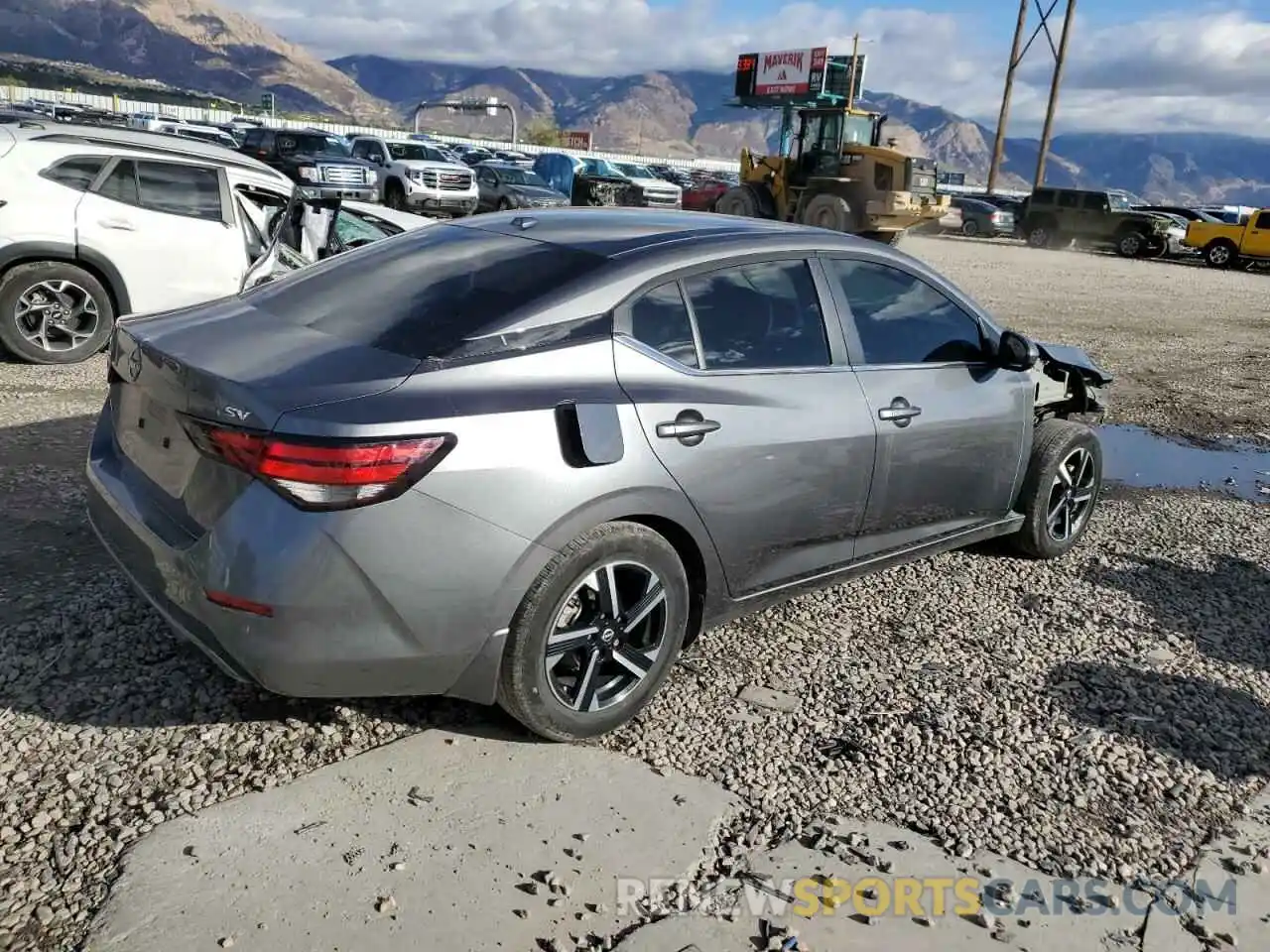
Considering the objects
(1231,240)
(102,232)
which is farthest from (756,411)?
(1231,240)

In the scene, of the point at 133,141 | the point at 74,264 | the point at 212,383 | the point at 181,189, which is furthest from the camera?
the point at 181,189

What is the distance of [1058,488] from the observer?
5.04 meters

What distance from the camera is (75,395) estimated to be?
676 centimetres

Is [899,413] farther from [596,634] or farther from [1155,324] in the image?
[1155,324]

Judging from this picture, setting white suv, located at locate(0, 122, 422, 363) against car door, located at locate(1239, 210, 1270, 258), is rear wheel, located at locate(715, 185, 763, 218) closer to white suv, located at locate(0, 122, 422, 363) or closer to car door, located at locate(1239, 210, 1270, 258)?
car door, located at locate(1239, 210, 1270, 258)

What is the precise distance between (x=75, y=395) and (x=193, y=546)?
4.75 meters

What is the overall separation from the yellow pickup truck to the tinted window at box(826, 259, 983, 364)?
30.0m

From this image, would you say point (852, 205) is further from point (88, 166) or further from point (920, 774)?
point (920, 774)

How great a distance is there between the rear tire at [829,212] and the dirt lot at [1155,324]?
2345 millimetres

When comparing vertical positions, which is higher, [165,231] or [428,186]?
[428,186]

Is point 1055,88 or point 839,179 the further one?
point 1055,88

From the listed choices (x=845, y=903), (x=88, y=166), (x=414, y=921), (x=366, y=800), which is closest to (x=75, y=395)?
(x=88, y=166)

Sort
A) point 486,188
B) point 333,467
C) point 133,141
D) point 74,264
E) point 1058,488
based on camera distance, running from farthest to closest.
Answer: point 486,188 → point 133,141 → point 74,264 → point 1058,488 → point 333,467

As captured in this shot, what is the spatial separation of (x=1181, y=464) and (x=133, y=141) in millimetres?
8074
